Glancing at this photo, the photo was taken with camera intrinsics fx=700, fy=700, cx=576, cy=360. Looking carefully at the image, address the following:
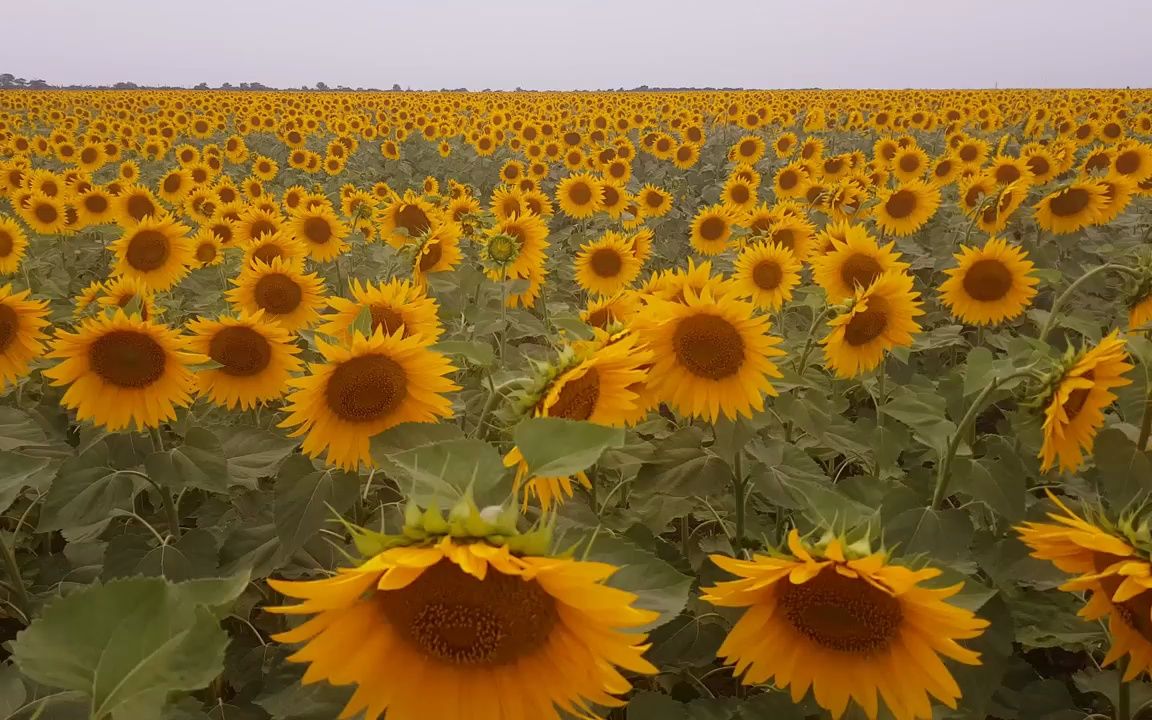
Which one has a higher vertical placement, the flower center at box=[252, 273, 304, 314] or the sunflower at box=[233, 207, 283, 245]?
the sunflower at box=[233, 207, 283, 245]

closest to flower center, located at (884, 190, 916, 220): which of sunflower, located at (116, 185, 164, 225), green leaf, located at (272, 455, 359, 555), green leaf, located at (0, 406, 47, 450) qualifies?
green leaf, located at (272, 455, 359, 555)

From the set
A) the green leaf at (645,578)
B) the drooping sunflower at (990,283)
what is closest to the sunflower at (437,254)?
the drooping sunflower at (990,283)

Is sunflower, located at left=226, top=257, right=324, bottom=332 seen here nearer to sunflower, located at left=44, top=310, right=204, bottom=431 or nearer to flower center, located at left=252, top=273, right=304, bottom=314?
flower center, located at left=252, top=273, right=304, bottom=314

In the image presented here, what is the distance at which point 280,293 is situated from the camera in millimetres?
3986

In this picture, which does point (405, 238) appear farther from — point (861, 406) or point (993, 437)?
point (993, 437)

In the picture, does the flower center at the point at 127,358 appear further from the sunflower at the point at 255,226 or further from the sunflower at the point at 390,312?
the sunflower at the point at 255,226

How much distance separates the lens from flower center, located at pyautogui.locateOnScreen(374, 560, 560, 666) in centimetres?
117

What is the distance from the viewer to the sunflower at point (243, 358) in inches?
112

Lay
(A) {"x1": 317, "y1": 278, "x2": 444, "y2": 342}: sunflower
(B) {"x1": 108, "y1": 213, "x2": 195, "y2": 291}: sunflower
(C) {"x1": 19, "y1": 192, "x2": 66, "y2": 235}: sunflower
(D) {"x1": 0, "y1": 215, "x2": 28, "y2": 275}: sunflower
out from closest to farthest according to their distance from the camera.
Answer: (A) {"x1": 317, "y1": 278, "x2": 444, "y2": 342}: sunflower
(B) {"x1": 108, "y1": 213, "x2": 195, "y2": 291}: sunflower
(D) {"x1": 0, "y1": 215, "x2": 28, "y2": 275}: sunflower
(C) {"x1": 19, "y1": 192, "x2": 66, "y2": 235}: sunflower

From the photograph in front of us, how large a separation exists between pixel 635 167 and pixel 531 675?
15115 millimetres

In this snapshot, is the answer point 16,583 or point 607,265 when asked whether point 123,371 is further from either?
point 607,265

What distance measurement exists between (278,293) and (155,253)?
2210 millimetres

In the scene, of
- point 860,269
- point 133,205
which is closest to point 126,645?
point 860,269

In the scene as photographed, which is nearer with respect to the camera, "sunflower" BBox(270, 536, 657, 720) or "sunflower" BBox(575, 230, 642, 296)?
"sunflower" BBox(270, 536, 657, 720)
